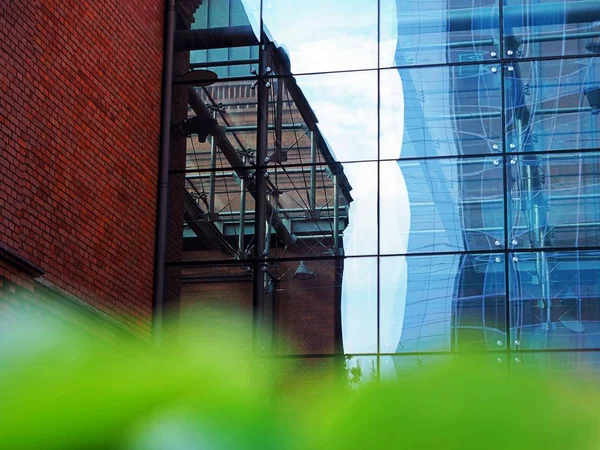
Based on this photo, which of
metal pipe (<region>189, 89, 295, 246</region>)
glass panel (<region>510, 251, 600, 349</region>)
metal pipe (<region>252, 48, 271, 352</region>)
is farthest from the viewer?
metal pipe (<region>189, 89, 295, 246</region>)

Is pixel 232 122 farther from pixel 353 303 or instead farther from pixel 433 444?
pixel 433 444

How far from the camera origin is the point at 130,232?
11344 mm

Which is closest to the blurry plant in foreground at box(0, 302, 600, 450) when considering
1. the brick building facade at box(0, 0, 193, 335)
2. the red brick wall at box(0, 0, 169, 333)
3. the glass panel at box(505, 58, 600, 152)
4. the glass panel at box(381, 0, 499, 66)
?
the brick building facade at box(0, 0, 193, 335)

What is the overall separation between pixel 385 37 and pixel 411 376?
1168 centimetres

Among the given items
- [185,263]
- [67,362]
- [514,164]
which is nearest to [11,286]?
[185,263]

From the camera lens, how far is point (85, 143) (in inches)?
408

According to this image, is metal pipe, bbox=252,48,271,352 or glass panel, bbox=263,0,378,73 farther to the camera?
glass panel, bbox=263,0,378,73

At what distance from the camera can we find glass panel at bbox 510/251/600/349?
447 inches

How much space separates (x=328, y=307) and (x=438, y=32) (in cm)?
338

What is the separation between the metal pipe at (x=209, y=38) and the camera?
12805mm

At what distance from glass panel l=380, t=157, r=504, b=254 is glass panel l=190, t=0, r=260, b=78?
212 cm

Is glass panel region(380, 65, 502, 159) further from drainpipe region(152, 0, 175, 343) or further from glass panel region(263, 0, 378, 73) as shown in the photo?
drainpipe region(152, 0, 175, 343)

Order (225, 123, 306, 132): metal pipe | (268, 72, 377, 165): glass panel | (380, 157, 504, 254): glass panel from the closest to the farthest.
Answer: (380, 157, 504, 254): glass panel
(268, 72, 377, 165): glass panel
(225, 123, 306, 132): metal pipe

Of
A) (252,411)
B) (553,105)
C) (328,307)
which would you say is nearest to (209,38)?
(328,307)
